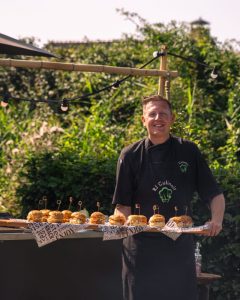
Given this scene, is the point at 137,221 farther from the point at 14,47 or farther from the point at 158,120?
the point at 14,47

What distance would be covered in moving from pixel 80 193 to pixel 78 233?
2.65m

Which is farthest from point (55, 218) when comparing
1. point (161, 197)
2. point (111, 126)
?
point (111, 126)

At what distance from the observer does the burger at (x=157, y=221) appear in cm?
545

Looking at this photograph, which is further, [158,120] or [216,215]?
[158,120]

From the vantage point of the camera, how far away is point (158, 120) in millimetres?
5695

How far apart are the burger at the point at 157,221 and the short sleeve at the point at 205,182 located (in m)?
0.38

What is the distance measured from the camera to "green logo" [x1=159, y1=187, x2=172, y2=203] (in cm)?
563

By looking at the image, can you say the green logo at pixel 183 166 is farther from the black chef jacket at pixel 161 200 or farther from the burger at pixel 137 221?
the burger at pixel 137 221

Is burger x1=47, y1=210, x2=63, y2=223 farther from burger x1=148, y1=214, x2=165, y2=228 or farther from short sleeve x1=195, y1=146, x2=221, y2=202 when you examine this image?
short sleeve x1=195, y1=146, x2=221, y2=202

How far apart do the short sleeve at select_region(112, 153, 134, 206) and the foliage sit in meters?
2.33

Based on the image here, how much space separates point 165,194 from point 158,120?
0.47m

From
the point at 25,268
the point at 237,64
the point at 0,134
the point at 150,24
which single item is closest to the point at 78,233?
the point at 25,268

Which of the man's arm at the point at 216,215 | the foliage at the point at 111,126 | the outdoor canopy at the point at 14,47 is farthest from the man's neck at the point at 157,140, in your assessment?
the foliage at the point at 111,126

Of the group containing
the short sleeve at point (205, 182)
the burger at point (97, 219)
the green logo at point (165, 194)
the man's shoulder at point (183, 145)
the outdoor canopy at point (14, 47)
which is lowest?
the burger at point (97, 219)
